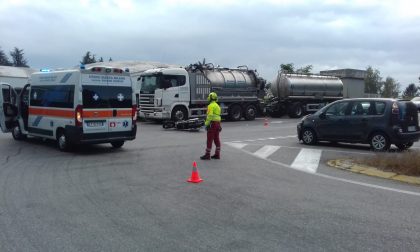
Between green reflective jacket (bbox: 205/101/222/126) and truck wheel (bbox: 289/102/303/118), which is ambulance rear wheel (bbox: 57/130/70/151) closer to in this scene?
green reflective jacket (bbox: 205/101/222/126)

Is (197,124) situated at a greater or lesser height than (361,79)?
lesser

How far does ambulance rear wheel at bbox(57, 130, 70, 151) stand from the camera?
12977 mm

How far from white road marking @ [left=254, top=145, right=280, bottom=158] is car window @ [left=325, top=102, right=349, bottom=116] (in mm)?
2050

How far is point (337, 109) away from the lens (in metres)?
14.5

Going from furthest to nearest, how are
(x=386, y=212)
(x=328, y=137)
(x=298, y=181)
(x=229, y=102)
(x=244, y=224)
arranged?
(x=229, y=102) < (x=328, y=137) < (x=298, y=181) < (x=386, y=212) < (x=244, y=224)

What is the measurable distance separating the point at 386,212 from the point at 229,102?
72.5 ft

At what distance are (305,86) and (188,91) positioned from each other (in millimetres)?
11254

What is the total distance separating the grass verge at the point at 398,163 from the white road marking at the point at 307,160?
1139mm

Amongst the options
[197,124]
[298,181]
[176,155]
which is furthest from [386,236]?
[197,124]

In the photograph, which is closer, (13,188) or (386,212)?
(386,212)

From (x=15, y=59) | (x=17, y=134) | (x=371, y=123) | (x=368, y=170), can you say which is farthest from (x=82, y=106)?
(x=15, y=59)

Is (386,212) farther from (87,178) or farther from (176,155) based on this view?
(176,155)

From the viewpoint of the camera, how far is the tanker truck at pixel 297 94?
105ft

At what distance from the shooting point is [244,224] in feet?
19.1
